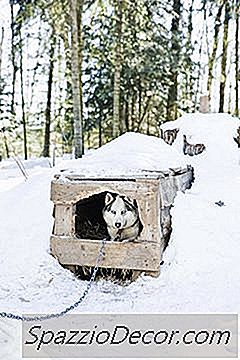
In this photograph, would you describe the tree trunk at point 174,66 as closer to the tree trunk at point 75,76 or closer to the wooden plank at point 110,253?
the tree trunk at point 75,76

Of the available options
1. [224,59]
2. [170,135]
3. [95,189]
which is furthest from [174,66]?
[95,189]

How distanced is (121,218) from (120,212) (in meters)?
0.06

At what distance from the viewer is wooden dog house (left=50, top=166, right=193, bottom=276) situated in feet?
12.2

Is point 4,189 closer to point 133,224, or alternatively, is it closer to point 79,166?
point 79,166

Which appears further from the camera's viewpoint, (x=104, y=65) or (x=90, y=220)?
(x=104, y=65)

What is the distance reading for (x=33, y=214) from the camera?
483 cm

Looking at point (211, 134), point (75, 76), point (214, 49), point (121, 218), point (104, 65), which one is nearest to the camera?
point (121, 218)

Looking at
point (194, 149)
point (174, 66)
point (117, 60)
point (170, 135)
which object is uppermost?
point (174, 66)

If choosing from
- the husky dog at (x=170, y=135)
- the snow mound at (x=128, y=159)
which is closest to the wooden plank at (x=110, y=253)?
the snow mound at (x=128, y=159)

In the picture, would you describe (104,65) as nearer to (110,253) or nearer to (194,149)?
(194,149)

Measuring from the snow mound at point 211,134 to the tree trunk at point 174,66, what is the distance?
9.74 feet

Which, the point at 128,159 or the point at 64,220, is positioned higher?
the point at 128,159

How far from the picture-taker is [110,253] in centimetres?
380

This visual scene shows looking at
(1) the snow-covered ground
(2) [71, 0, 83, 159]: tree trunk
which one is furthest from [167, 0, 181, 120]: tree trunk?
(1) the snow-covered ground
